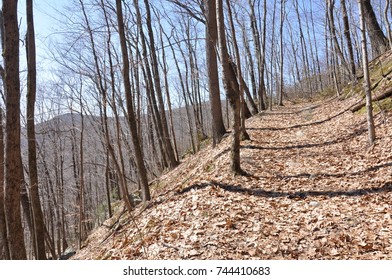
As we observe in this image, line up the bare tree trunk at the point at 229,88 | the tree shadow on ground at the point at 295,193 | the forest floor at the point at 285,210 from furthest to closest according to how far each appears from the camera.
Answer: the bare tree trunk at the point at 229,88 < the tree shadow on ground at the point at 295,193 < the forest floor at the point at 285,210

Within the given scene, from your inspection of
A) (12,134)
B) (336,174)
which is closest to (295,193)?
(336,174)

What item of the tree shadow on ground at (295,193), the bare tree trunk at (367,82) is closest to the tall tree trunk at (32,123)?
the tree shadow on ground at (295,193)

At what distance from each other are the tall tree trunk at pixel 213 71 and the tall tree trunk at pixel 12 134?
5469mm

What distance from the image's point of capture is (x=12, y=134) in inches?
188

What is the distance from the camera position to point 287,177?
19.4 feet

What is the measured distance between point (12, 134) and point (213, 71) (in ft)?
22.1

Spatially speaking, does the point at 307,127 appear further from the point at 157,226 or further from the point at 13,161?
the point at 13,161

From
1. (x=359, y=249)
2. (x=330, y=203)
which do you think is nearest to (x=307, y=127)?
(x=330, y=203)

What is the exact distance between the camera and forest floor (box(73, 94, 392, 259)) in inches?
137

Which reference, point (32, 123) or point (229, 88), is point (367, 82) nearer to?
point (229, 88)

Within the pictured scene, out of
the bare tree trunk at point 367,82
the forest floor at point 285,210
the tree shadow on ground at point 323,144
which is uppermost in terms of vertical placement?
the bare tree trunk at point 367,82

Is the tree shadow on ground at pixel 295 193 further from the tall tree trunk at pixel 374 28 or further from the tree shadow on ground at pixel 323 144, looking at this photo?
the tall tree trunk at pixel 374 28

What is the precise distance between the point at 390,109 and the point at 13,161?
30.3 ft

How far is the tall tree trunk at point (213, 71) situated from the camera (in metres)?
8.84
